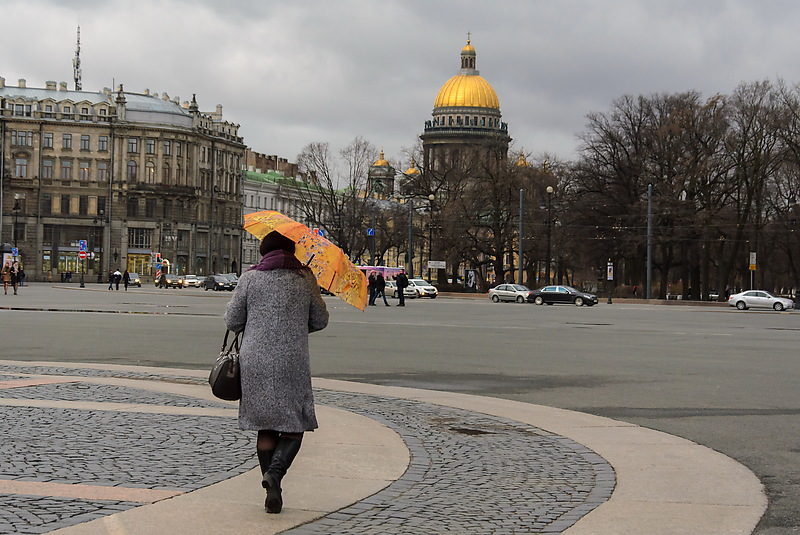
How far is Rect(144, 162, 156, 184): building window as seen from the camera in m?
139

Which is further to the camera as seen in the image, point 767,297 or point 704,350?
point 767,297

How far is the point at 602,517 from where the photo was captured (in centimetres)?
766

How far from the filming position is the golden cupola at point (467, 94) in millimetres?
175625

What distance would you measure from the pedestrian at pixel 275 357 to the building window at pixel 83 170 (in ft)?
436

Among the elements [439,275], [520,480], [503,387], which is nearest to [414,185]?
[439,275]

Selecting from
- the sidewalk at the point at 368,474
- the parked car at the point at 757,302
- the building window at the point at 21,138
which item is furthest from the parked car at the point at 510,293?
the building window at the point at 21,138

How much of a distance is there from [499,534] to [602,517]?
0.83 m

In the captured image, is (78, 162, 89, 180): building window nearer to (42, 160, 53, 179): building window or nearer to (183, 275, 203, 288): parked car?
(42, 160, 53, 179): building window

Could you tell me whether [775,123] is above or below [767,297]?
above

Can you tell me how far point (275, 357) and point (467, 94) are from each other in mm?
170391

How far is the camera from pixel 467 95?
175625 mm

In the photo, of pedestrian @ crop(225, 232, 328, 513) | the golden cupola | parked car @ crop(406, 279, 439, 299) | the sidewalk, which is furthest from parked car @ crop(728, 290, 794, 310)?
the golden cupola

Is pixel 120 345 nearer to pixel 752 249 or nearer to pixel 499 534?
pixel 499 534

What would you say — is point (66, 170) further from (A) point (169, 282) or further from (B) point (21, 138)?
(A) point (169, 282)
